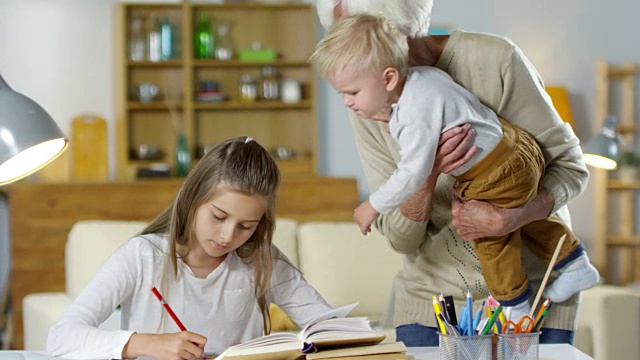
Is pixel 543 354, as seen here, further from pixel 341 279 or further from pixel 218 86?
pixel 218 86

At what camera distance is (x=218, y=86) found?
20.4ft

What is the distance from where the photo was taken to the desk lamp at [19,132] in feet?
6.19

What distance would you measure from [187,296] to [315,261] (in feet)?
7.14

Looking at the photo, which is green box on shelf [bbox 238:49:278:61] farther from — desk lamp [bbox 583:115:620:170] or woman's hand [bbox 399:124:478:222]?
woman's hand [bbox 399:124:478:222]

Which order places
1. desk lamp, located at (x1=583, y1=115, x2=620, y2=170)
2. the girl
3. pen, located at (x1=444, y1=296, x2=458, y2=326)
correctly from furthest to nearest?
desk lamp, located at (x1=583, y1=115, x2=620, y2=170) < the girl < pen, located at (x1=444, y1=296, x2=458, y2=326)

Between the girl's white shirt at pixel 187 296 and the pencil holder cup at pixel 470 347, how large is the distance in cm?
48

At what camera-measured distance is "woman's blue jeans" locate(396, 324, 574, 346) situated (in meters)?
2.00

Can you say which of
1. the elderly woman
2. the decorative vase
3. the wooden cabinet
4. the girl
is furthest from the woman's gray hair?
the wooden cabinet

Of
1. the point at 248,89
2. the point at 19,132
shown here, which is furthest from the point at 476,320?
the point at 248,89

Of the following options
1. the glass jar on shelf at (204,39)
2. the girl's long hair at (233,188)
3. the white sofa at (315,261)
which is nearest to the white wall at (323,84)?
the glass jar on shelf at (204,39)

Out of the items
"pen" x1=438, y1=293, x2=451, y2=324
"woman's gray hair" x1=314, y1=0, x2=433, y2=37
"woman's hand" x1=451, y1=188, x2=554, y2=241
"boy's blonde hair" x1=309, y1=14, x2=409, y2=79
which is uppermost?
"woman's gray hair" x1=314, y1=0, x2=433, y2=37

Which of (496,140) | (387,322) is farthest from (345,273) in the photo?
(496,140)

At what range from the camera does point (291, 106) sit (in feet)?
20.3

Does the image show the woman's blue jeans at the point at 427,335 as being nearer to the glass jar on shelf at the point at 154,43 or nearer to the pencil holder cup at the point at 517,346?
the pencil holder cup at the point at 517,346
